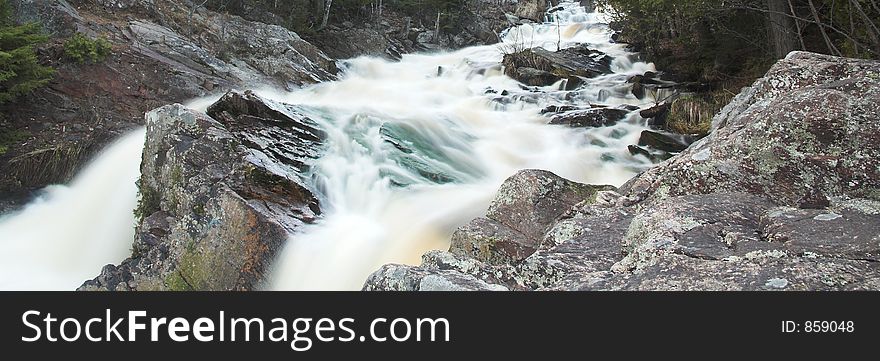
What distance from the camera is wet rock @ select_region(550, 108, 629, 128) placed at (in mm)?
13031

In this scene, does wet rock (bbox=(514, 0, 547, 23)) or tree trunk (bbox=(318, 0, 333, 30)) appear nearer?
tree trunk (bbox=(318, 0, 333, 30))

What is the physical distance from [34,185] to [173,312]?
9665mm

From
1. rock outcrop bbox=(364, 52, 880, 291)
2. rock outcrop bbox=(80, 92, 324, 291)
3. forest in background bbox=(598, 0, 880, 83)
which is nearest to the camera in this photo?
rock outcrop bbox=(364, 52, 880, 291)

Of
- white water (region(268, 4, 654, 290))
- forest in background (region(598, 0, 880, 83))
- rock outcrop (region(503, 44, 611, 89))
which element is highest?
forest in background (region(598, 0, 880, 83))

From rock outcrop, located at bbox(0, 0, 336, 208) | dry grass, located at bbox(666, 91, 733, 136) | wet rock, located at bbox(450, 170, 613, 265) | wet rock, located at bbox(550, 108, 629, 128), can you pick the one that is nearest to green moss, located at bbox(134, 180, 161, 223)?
rock outcrop, located at bbox(0, 0, 336, 208)

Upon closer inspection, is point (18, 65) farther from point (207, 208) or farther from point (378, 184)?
point (378, 184)

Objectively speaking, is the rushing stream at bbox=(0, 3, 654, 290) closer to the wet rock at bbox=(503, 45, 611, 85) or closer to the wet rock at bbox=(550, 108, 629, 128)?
the wet rock at bbox=(550, 108, 629, 128)

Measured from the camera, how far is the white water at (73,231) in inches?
334

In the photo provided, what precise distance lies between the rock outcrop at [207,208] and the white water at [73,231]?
1.18 metres

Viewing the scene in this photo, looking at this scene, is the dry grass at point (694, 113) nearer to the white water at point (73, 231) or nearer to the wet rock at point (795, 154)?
the wet rock at point (795, 154)

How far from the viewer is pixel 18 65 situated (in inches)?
441

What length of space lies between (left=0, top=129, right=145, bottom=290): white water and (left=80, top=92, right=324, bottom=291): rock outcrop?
1175 millimetres

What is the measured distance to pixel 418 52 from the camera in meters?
28.8

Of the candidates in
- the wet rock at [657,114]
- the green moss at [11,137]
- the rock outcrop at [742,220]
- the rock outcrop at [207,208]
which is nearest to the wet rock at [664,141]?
the wet rock at [657,114]
